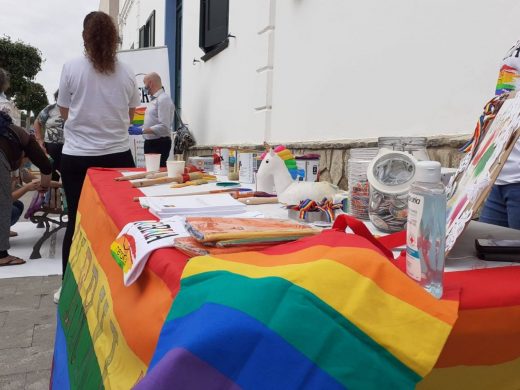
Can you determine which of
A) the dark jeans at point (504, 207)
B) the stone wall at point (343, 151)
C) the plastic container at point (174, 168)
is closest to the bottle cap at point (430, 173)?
the dark jeans at point (504, 207)

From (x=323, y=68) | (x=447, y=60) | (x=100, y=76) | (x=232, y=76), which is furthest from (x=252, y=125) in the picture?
(x=447, y=60)

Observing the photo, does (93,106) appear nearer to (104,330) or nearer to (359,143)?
(359,143)

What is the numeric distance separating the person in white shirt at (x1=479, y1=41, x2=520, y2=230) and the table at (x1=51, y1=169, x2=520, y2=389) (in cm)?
43

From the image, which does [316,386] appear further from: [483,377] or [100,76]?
[100,76]

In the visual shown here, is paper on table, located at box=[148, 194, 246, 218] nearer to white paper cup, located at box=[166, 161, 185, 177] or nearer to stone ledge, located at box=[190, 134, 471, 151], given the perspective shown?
white paper cup, located at box=[166, 161, 185, 177]

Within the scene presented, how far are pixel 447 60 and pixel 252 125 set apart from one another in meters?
2.26

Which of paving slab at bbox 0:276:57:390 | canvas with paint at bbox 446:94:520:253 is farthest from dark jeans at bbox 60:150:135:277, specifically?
canvas with paint at bbox 446:94:520:253

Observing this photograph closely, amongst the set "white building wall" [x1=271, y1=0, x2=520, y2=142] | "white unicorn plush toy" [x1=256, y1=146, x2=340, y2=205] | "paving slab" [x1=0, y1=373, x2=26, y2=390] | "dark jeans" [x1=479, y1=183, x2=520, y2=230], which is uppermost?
"white building wall" [x1=271, y1=0, x2=520, y2=142]

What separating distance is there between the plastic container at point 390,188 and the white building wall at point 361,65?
1119 millimetres

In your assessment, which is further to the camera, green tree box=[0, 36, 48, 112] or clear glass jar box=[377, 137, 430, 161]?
green tree box=[0, 36, 48, 112]

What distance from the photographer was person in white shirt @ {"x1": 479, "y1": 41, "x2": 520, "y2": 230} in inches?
47.4

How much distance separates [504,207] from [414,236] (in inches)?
40.8

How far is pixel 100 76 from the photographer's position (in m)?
2.46

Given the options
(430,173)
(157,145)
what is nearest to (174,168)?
(430,173)
